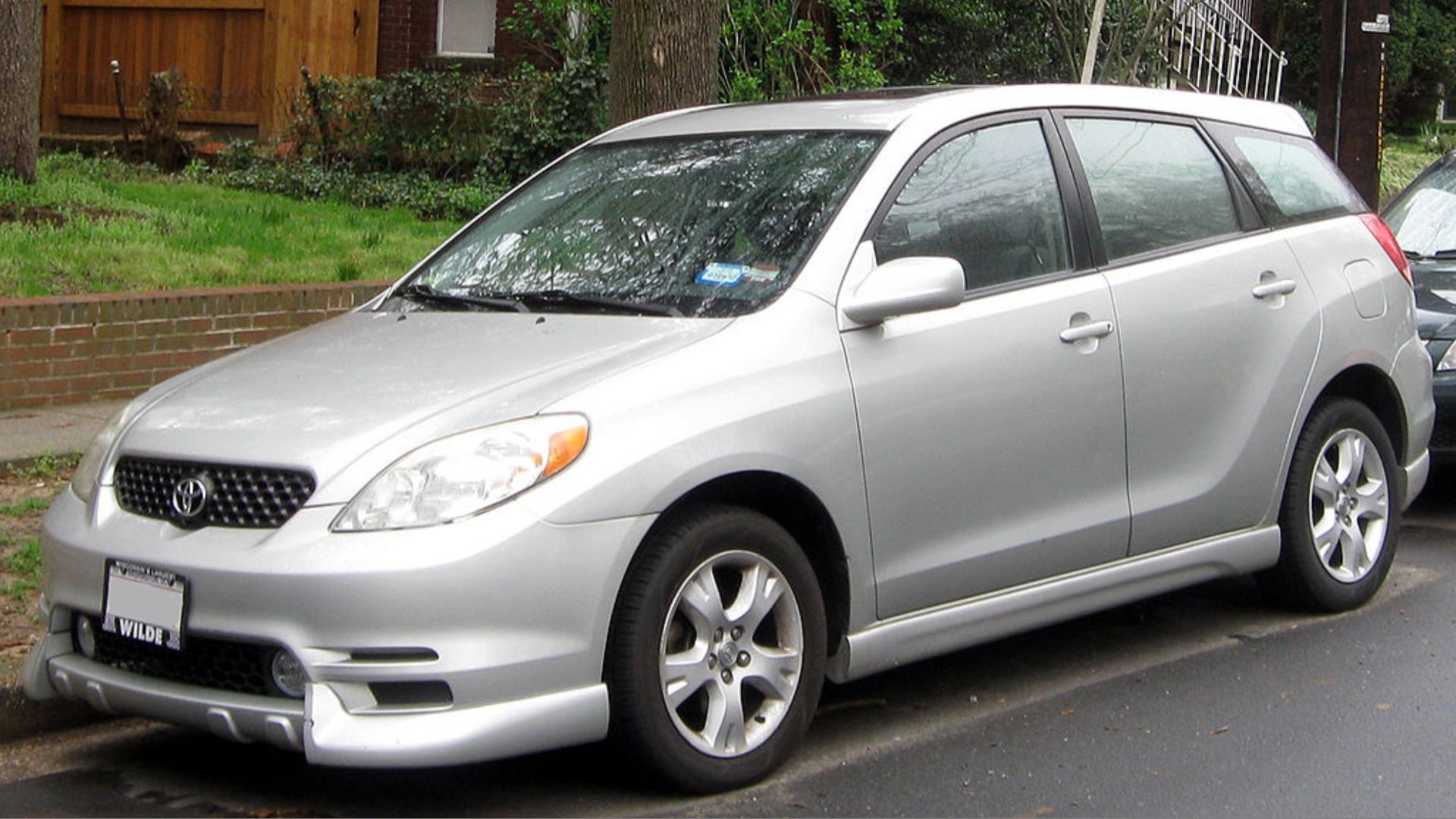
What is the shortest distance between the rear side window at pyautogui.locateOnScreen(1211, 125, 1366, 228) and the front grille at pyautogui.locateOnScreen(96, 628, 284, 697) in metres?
3.77

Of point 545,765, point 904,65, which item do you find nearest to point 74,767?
point 545,765

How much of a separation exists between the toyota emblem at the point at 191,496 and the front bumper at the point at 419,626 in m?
0.11

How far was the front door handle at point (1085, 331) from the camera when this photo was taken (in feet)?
18.4

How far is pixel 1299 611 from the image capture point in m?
6.77

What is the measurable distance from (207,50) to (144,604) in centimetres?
1398

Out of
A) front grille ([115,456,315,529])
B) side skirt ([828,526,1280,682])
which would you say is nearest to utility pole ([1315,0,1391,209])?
side skirt ([828,526,1280,682])

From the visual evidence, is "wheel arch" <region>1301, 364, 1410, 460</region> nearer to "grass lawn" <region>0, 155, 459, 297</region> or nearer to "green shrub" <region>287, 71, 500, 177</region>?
"grass lawn" <region>0, 155, 459, 297</region>

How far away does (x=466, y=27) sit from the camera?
60.5ft

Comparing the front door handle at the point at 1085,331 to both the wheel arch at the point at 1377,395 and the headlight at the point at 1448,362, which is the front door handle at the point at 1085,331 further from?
the headlight at the point at 1448,362

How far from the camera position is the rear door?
5863mm

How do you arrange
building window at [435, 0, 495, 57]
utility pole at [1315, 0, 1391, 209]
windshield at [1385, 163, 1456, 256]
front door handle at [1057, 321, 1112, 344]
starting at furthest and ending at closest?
building window at [435, 0, 495, 57]
utility pole at [1315, 0, 1391, 209]
windshield at [1385, 163, 1456, 256]
front door handle at [1057, 321, 1112, 344]

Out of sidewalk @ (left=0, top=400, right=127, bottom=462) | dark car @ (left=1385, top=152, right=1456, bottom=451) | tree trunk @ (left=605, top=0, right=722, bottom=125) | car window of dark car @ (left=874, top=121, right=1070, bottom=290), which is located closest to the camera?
car window of dark car @ (left=874, top=121, right=1070, bottom=290)

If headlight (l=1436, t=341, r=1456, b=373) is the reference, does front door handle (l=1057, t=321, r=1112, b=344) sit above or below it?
above

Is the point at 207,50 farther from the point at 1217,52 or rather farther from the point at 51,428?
the point at 1217,52
